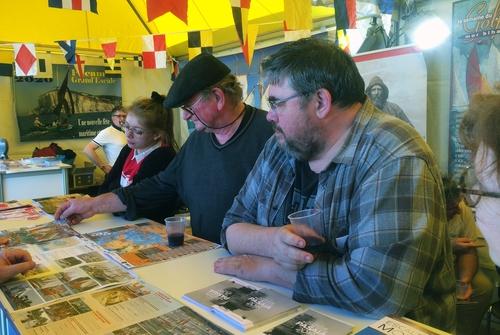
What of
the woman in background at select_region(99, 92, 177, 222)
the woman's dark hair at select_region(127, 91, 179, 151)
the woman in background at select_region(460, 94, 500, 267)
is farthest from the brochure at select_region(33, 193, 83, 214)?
the woman in background at select_region(460, 94, 500, 267)

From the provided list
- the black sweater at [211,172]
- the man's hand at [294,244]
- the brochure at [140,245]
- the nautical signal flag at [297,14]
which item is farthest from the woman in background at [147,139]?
the man's hand at [294,244]

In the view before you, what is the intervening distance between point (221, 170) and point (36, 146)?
5.06 m

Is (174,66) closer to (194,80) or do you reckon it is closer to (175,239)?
(194,80)

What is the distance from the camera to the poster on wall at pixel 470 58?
2.32 meters

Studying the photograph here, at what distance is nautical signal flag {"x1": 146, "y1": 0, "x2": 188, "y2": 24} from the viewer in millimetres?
2594

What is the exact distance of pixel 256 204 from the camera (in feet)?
4.80

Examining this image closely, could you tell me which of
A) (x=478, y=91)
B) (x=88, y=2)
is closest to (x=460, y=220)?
(x=478, y=91)

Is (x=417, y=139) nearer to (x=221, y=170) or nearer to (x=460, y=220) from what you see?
(x=221, y=170)

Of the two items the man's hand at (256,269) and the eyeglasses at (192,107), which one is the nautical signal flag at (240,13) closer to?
the eyeglasses at (192,107)

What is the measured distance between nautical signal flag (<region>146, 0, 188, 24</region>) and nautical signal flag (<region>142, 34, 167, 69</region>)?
1836mm

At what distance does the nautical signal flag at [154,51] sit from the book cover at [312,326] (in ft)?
12.8

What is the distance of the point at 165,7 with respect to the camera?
2646 millimetres

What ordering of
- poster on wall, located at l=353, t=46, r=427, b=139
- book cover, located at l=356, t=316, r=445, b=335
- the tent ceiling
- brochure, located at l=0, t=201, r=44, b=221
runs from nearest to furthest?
book cover, located at l=356, t=316, r=445, b=335 → brochure, located at l=0, t=201, r=44, b=221 → poster on wall, located at l=353, t=46, r=427, b=139 → the tent ceiling

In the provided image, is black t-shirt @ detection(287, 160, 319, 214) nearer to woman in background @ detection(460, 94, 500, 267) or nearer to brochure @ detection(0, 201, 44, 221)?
woman in background @ detection(460, 94, 500, 267)
